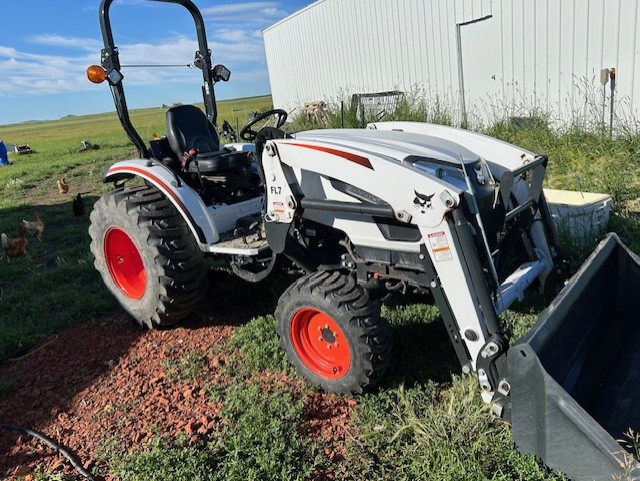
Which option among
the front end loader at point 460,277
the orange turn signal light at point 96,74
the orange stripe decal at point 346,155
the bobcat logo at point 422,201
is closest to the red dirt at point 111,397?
the front end loader at point 460,277

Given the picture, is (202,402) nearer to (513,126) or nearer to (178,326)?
(178,326)

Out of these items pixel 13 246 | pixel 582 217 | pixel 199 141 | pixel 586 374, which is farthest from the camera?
pixel 13 246

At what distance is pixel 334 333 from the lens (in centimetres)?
293

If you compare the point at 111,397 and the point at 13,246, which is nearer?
the point at 111,397

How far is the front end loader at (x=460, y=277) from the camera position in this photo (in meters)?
2.20

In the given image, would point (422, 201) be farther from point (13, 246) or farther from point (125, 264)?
point (13, 246)

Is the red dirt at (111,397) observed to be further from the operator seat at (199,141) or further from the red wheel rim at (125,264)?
the operator seat at (199,141)

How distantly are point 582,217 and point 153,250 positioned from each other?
335cm

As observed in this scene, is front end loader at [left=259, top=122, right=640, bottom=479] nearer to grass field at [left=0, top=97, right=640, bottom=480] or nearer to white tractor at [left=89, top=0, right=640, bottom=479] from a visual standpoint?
white tractor at [left=89, top=0, right=640, bottom=479]

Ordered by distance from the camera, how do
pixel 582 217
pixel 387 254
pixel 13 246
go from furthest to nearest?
pixel 13 246, pixel 582 217, pixel 387 254

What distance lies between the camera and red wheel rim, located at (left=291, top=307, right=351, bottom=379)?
293 cm

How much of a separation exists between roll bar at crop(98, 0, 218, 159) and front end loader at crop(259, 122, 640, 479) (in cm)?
126

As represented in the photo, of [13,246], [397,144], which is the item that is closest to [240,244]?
[397,144]

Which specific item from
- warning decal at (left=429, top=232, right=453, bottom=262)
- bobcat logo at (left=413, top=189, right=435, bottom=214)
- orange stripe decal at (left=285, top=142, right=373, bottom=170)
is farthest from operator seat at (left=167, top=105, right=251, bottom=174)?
warning decal at (left=429, top=232, right=453, bottom=262)
